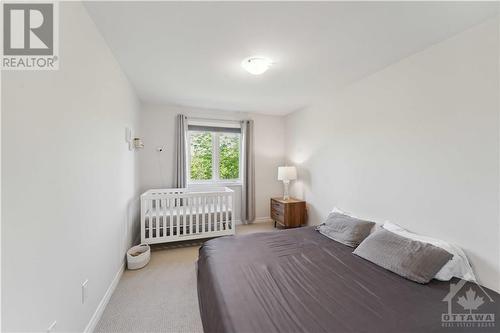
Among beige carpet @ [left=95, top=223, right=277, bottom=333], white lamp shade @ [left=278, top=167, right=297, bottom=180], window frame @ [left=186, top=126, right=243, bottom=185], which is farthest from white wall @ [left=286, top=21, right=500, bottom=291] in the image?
beige carpet @ [left=95, top=223, right=277, bottom=333]

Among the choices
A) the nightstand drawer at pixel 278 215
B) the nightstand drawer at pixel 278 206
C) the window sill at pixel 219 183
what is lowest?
the nightstand drawer at pixel 278 215

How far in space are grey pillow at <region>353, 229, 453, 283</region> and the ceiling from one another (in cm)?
187

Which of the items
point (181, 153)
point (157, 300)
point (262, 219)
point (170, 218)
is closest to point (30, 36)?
point (157, 300)

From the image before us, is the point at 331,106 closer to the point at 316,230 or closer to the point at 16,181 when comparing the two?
the point at 316,230

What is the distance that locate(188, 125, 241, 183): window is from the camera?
14.0 ft

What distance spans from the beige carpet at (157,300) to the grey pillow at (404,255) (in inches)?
66.2

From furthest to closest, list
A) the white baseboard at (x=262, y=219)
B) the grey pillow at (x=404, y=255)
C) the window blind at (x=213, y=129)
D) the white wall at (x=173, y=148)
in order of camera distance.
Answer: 1. the white baseboard at (x=262, y=219)
2. the window blind at (x=213, y=129)
3. the white wall at (x=173, y=148)
4. the grey pillow at (x=404, y=255)

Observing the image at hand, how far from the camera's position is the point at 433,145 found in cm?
195

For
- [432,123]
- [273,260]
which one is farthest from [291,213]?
[432,123]

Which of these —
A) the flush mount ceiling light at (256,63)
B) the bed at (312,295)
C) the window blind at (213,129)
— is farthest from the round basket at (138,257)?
the flush mount ceiling light at (256,63)

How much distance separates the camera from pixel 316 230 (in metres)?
2.74

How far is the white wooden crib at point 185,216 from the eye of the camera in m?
3.02

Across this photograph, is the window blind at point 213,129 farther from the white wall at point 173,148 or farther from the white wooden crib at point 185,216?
the white wooden crib at point 185,216

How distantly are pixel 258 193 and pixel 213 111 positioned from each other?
6.81ft
